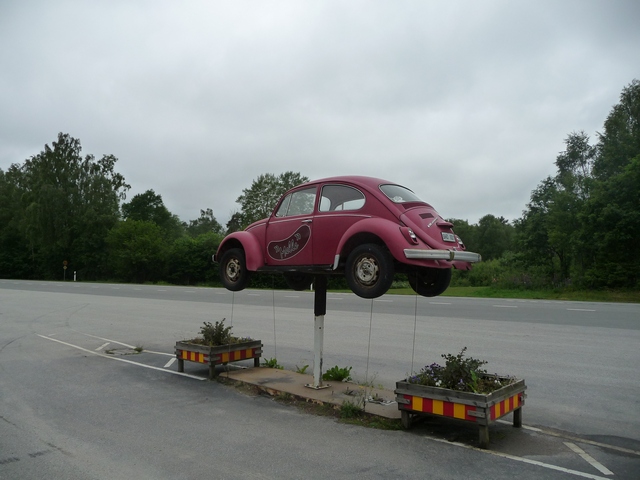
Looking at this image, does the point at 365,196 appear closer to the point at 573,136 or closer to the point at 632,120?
the point at 632,120

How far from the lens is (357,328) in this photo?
16.2 metres

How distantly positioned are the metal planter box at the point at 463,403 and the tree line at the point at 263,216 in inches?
346

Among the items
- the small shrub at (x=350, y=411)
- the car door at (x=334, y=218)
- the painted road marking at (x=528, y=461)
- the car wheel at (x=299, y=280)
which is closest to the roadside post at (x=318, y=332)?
the car wheel at (x=299, y=280)

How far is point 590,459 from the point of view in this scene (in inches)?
223

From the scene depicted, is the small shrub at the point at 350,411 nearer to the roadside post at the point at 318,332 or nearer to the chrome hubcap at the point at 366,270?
the roadside post at the point at 318,332

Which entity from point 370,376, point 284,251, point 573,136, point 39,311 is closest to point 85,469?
point 284,251

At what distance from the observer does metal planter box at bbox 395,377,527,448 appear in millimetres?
5781

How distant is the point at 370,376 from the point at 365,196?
4955 millimetres

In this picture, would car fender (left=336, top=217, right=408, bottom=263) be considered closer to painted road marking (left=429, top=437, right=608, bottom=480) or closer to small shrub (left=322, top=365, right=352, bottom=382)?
painted road marking (left=429, top=437, right=608, bottom=480)

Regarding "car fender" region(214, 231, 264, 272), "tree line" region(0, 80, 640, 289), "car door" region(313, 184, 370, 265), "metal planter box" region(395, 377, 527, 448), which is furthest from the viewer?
"tree line" region(0, 80, 640, 289)

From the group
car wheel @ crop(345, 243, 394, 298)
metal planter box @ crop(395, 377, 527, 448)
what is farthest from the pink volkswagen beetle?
metal planter box @ crop(395, 377, 527, 448)

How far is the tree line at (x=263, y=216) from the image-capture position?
1195 inches

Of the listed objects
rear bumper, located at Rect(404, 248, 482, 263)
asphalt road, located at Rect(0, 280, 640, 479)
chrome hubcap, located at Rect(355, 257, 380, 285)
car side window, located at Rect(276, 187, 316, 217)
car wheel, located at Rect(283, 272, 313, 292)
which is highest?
car side window, located at Rect(276, 187, 316, 217)

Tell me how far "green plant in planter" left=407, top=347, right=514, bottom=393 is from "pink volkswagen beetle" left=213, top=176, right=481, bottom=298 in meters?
0.92
